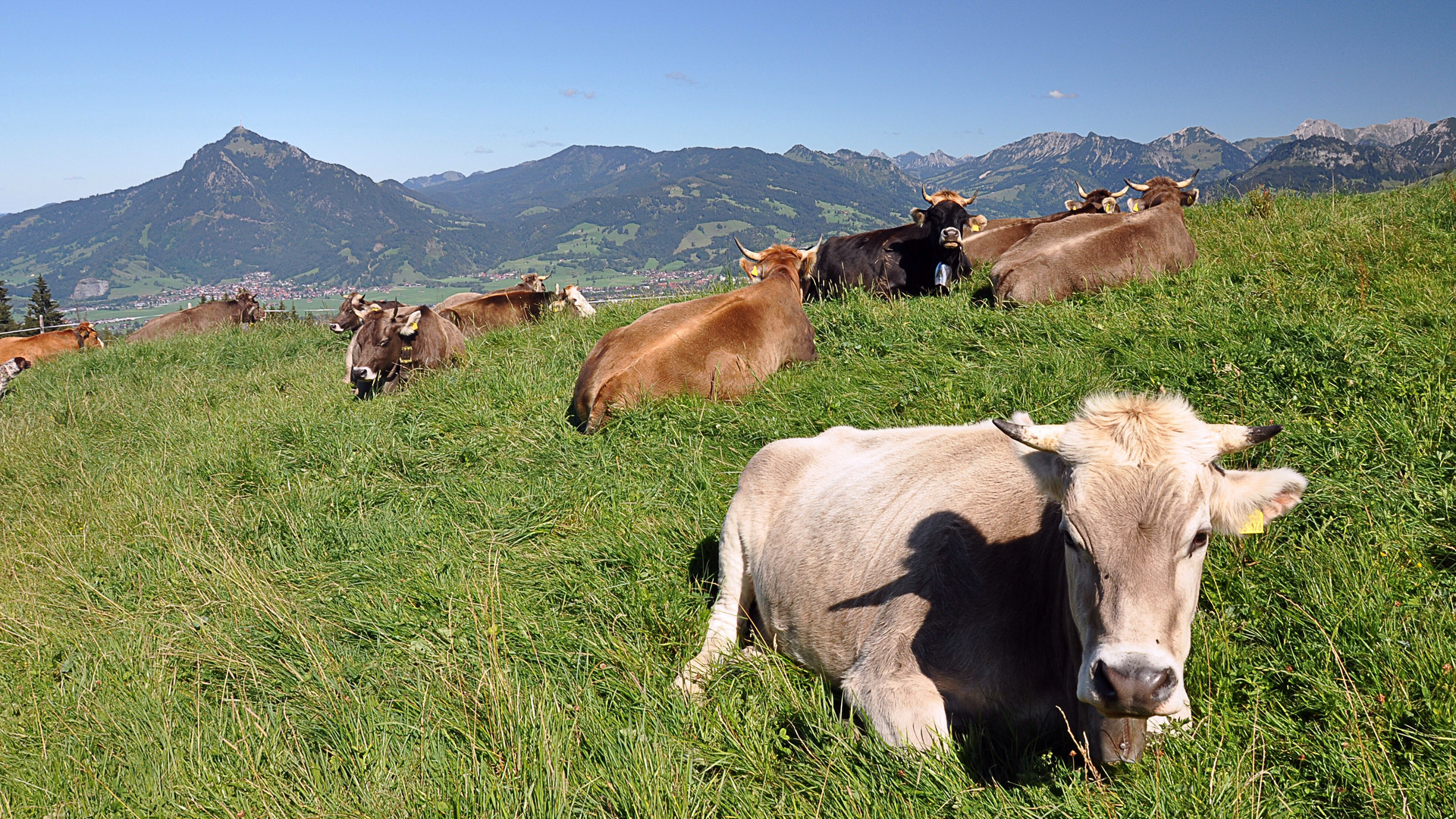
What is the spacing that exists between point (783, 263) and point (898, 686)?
8.63 metres

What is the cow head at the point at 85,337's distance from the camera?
22203 millimetres

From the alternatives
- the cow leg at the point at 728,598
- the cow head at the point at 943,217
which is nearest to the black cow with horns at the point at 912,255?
the cow head at the point at 943,217

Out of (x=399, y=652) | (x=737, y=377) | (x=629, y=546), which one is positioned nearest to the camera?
(x=399, y=652)

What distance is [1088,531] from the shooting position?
8.27ft

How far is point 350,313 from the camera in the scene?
15.0m

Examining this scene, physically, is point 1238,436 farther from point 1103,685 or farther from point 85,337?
point 85,337

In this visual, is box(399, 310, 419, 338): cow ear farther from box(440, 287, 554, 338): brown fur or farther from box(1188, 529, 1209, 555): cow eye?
box(1188, 529, 1209, 555): cow eye

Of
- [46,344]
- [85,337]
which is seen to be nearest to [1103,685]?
[46,344]

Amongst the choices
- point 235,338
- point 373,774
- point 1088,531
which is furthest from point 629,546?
point 235,338

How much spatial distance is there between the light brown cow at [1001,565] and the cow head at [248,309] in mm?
24239

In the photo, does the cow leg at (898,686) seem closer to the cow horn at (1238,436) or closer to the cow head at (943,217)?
the cow horn at (1238,436)

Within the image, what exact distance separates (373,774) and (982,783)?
2267 mm

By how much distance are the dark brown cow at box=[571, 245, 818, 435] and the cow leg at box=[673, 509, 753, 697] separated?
3141 mm

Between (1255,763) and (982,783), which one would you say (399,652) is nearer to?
(982,783)
